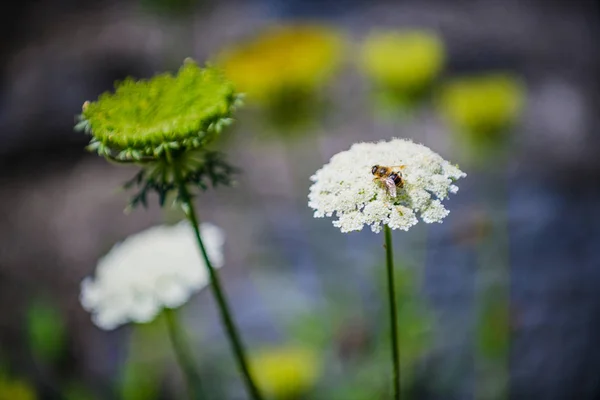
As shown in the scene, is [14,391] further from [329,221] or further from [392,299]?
[392,299]

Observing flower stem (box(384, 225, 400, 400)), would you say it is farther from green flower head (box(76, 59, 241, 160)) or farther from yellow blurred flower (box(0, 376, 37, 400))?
yellow blurred flower (box(0, 376, 37, 400))

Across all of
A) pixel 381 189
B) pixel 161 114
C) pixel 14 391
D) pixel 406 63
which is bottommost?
pixel 14 391

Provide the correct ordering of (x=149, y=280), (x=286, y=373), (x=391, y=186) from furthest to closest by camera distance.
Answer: (x=286, y=373)
(x=149, y=280)
(x=391, y=186)

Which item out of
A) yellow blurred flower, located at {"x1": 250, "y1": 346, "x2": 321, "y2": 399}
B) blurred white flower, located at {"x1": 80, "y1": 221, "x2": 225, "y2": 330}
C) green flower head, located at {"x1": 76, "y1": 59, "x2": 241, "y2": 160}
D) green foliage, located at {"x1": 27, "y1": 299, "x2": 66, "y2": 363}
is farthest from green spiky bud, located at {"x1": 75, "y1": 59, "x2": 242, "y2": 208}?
green foliage, located at {"x1": 27, "y1": 299, "x2": 66, "y2": 363}

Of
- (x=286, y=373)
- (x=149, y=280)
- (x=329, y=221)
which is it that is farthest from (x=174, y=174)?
(x=329, y=221)

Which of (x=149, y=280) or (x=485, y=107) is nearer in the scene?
(x=149, y=280)

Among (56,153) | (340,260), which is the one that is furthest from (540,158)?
(56,153)
